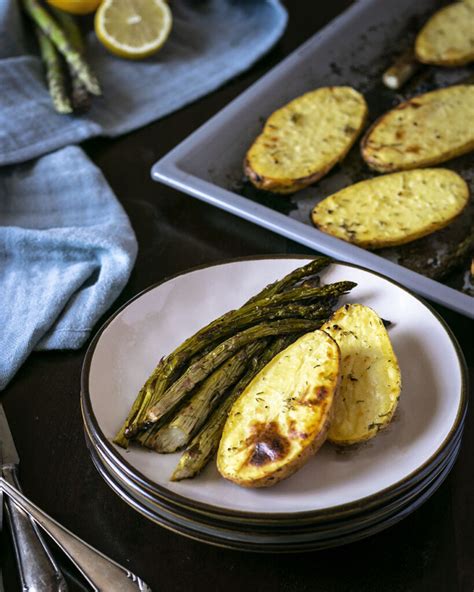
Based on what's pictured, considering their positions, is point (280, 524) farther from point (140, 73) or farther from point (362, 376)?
point (140, 73)

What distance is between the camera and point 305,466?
179 centimetres

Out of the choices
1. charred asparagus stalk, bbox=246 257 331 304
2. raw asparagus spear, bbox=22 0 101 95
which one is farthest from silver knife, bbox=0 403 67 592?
raw asparagus spear, bbox=22 0 101 95

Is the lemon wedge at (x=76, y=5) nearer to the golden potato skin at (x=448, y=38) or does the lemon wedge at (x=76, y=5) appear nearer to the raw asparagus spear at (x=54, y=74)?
the raw asparagus spear at (x=54, y=74)

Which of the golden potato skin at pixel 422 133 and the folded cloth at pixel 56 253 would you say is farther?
the golden potato skin at pixel 422 133

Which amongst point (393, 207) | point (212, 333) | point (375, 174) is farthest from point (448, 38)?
point (212, 333)

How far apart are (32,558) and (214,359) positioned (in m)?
0.60

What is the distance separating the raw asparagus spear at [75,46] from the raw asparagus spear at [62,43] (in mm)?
25

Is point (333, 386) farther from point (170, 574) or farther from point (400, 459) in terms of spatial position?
point (170, 574)

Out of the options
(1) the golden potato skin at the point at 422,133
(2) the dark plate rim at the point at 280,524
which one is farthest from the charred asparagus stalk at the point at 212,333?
(1) the golden potato skin at the point at 422,133

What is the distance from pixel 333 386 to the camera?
1.73 m

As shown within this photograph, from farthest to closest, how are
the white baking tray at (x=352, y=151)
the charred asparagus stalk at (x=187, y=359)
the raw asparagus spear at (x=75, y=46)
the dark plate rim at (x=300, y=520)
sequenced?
1. the raw asparagus spear at (x=75, y=46)
2. the white baking tray at (x=352, y=151)
3. the charred asparagus stalk at (x=187, y=359)
4. the dark plate rim at (x=300, y=520)

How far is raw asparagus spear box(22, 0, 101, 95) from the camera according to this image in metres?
3.28

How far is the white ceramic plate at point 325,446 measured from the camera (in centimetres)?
171

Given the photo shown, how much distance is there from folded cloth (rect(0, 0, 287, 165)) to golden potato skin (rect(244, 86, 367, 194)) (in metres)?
0.53
